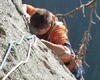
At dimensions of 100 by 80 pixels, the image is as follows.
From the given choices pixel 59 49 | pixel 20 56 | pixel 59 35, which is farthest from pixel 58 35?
pixel 20 56

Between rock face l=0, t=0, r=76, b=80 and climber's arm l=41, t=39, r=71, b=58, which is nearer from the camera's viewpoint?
rock face l=0, t=0, r=76, b=80

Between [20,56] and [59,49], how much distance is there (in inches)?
27.3

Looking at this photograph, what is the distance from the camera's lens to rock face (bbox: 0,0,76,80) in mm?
1301

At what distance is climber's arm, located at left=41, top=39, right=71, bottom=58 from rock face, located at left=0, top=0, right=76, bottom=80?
0.15 metres

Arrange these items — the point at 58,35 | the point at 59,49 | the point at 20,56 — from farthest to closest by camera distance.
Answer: the point at 58,35 < the point at 59,49 < the point at 20,56

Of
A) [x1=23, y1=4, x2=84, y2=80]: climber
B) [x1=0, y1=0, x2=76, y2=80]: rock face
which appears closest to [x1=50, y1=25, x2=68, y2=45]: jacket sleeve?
[x1=23, y1=4, x2=84, y2=80]: climber

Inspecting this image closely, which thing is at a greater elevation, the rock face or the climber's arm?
the rock face

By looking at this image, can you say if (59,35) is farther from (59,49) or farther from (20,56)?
(20,56)

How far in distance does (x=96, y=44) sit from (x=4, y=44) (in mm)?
15204

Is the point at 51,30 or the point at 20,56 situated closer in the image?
the point at 20,56

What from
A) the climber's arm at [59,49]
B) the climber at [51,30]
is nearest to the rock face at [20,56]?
the climber's arm at [59,49]

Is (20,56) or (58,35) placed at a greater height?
(20,56)

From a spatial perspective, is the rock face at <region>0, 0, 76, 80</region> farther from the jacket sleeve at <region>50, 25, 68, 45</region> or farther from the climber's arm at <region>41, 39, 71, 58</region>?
the jacket sleeve at <region>50, 25, 68, 45</region>

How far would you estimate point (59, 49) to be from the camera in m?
2.06
